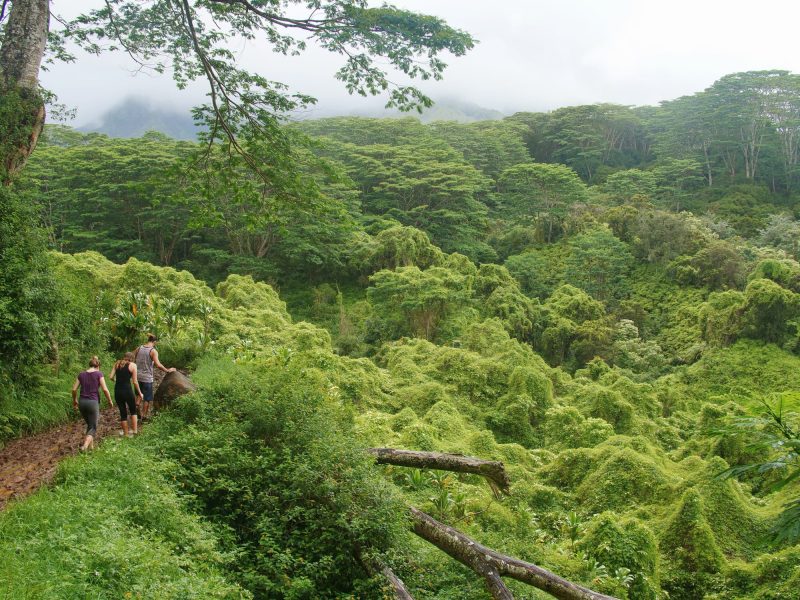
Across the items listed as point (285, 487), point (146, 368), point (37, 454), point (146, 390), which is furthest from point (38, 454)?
point (285, 487)

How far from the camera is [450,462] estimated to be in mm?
6434

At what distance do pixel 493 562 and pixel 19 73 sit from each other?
8.28 metres

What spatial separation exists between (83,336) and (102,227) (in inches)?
847

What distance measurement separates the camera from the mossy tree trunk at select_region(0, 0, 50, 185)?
714cm

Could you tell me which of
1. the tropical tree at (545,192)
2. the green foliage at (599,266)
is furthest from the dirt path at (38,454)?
the tropical tree at (545,192)

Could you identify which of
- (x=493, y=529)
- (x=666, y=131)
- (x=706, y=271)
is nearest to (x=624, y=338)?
(x=706, y=271)

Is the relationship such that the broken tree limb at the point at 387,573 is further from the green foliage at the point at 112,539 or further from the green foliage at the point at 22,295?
the green foliage at the point at 22,295

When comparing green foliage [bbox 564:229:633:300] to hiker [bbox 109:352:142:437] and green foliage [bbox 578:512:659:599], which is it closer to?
green foliage [bbox 578:512:659:599]

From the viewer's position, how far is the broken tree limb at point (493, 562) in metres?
5.08

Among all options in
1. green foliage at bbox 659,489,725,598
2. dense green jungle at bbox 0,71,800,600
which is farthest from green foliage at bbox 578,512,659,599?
green foliage at bbox 659,489,725,598

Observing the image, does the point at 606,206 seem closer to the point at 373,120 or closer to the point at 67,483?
the point at 373,120

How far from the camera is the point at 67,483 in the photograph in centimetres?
511

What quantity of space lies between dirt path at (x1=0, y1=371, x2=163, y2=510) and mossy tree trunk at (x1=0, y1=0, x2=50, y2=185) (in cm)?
341

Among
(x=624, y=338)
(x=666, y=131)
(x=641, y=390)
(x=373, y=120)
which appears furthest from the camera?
(x=666, y=131)
